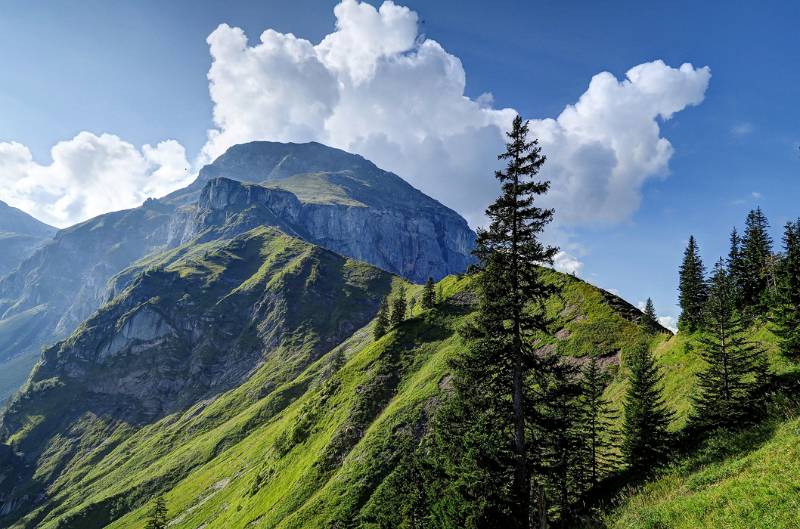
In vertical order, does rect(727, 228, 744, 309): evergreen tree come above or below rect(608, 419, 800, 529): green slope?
above

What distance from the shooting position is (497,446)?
2467 centimetres

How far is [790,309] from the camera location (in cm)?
4575

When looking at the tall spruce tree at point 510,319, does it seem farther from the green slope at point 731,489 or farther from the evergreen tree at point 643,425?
the evergreen tree at point 643,425

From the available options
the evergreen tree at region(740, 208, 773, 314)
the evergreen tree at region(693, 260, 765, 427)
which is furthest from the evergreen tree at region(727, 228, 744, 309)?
the evergreen tree at region(693, 260, 765, 427)

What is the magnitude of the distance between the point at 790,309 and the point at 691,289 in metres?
36.0

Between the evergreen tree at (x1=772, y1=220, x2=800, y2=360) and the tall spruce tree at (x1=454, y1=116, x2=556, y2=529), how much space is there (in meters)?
30.9

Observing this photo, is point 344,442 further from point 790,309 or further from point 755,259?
point 755,259

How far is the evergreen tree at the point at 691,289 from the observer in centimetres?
7025

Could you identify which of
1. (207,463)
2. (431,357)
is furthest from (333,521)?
(207,463)

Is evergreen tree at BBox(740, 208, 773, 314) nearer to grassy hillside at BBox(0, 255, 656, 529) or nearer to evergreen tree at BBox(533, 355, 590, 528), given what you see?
grassy hillside at BBox(0, 255, 656, 529)

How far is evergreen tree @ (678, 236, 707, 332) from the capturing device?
2766 inches

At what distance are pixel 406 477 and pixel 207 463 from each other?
12926 centimetres

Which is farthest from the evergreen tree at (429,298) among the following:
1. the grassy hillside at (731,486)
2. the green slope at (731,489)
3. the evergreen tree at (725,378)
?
the green slope at (731,489)

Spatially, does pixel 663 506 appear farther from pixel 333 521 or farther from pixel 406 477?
pixel 333 521
